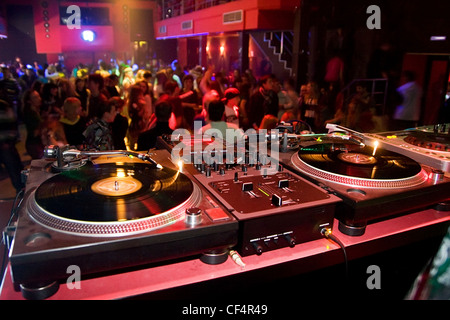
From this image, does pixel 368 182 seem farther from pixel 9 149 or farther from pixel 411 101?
pixel 411 101

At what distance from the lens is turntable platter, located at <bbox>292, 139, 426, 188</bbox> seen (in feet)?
4.13

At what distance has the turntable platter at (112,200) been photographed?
2.89ft

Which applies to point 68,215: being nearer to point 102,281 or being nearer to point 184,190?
point 102,281

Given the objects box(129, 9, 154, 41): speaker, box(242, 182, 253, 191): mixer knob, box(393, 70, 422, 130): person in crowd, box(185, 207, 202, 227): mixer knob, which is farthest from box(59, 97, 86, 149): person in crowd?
box(129, 9, 154, 41): speaker

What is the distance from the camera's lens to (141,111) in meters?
3.85

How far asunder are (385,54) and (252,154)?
5.88 m

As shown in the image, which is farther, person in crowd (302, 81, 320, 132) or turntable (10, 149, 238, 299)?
person in crowd (302, 81, 320, 132)

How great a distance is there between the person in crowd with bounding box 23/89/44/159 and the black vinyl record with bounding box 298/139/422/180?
9.44 ft

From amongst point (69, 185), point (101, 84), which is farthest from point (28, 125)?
point (69, 185)

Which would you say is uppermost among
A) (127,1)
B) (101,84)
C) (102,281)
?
(127,1)

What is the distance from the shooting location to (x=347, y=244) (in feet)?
3.82

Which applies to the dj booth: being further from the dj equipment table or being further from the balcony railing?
the balcony railing

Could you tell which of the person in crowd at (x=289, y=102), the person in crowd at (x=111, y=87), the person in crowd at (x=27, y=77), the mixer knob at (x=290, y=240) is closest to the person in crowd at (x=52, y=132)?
the person in crowd at (x=111, y=87)

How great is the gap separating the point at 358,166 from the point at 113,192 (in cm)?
97
